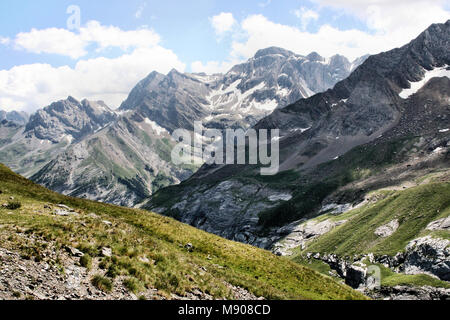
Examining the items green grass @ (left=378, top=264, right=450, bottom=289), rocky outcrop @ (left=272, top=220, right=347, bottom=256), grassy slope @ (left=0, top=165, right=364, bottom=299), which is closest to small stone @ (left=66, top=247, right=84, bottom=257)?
grassy slope @ (left=0, top=165, right=364, bottom=299)

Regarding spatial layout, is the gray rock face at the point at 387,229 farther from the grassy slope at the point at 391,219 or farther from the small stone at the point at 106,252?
the small stone at the point at 106,252

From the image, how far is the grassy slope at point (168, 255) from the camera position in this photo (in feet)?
74.2

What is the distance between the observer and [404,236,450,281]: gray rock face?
79.7 meters

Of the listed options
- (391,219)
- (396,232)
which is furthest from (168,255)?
(391,219)

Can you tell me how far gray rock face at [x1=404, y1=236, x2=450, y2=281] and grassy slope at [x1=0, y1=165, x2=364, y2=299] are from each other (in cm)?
5983

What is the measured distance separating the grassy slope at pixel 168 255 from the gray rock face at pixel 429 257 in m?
59.8

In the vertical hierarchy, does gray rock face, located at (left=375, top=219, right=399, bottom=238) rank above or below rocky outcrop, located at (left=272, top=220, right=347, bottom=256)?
above

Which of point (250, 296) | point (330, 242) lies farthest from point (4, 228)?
point (330, 242)

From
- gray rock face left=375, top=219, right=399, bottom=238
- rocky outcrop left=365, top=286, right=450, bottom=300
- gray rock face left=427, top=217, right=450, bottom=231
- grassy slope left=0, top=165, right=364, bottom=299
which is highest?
grassy slope left=0, top=165, right=364, bottom=299

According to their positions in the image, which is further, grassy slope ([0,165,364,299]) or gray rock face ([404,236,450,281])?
gray rock face ([404,236,450,281])

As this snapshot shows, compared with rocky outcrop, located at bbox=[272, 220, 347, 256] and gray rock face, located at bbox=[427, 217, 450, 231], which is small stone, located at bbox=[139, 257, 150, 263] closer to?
gray rock face, located at bbox=[427, 217, 450, 231]

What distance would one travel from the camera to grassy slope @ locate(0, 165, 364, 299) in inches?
890

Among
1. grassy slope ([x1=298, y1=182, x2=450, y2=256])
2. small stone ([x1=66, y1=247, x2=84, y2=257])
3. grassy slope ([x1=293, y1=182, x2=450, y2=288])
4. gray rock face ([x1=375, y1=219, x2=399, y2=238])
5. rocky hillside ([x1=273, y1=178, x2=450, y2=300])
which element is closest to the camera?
small stone ([x1=66, y1=247, x2=84, y2=257])

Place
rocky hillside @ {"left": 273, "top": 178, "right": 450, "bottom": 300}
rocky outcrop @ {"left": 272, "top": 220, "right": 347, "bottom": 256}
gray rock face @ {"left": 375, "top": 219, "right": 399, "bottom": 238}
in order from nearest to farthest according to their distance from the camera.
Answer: rocky hillside @ {"left": 273, "top": 178, "right": 450, "bottom": 300} → gray rock face @ {"left": 375, "top": 219, "right": 399, "bottom": 238} → rocky outcrop @ {"left": 272, "top": 220, "right": 347, "bottom": 256}
